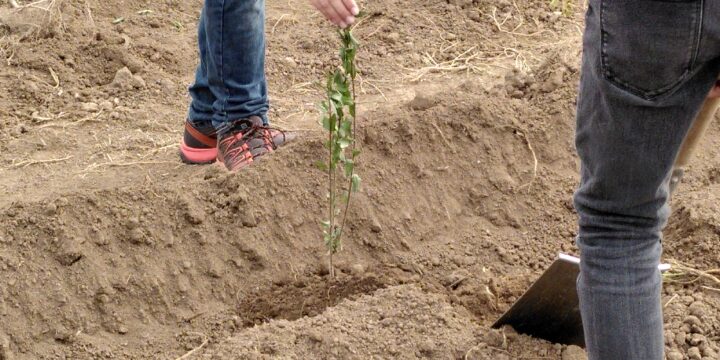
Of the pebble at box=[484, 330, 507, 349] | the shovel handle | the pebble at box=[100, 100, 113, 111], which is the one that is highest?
the shovel handle

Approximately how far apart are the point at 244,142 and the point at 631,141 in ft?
7.04

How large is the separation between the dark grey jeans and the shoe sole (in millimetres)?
2185

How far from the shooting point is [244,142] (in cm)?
381

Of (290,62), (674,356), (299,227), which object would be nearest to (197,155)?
(299,227)

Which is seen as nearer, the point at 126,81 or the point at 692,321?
the point at 692,321

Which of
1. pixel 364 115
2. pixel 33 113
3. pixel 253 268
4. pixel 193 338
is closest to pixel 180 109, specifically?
pixel 33 113

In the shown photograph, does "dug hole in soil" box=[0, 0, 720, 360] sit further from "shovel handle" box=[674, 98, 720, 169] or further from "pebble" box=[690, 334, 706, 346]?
"shovel handle" box=[674, 98, 720, 169]

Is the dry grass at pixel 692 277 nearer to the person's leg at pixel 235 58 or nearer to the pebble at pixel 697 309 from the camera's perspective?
the pebble at pixel 697 309

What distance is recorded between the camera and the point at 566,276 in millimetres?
2725

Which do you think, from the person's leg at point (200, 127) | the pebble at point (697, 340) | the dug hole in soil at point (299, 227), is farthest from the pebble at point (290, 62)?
the pebble at point (697, 340)

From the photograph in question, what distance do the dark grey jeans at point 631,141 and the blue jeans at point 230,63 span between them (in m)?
1.86

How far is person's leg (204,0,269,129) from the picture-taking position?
357 cm

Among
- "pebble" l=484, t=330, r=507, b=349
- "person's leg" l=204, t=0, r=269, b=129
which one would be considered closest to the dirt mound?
"pebble" l=484, t=330, r=507, b=349

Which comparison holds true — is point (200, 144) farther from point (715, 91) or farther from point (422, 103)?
point (715, 91)
